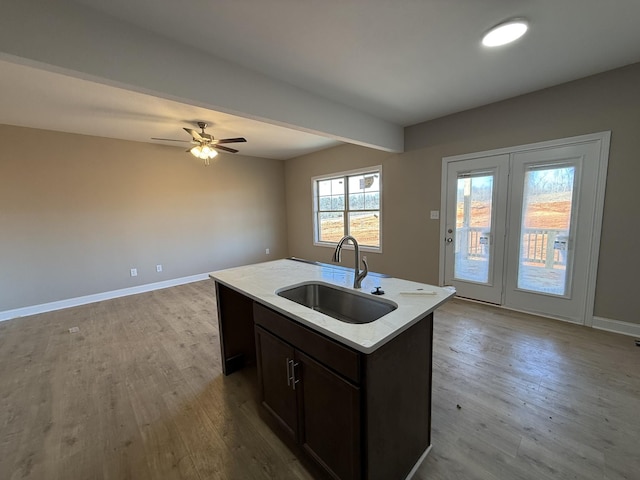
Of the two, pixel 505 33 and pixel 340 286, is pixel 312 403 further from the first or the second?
pixel 505 33

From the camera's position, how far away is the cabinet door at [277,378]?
1.41 m

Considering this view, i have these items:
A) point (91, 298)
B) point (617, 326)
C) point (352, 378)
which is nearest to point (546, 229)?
point (617, 326)

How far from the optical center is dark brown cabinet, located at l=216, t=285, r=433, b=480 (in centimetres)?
106

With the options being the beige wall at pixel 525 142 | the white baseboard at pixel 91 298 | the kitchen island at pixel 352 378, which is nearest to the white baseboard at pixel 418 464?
the kitchen island at pixel 352 378

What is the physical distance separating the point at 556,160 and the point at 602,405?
2364 mm

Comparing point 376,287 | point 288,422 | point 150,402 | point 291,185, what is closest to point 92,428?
point 150,402

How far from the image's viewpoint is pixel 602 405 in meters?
1.76

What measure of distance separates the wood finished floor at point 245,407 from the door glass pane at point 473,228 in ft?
2.58

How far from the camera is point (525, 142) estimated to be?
3.02 m

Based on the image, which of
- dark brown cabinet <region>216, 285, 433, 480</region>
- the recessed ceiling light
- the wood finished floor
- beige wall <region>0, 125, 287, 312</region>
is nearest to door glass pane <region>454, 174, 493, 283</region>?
the wood finished floor

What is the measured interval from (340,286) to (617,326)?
3092mm

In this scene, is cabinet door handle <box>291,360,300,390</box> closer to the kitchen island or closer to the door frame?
the kitchen island

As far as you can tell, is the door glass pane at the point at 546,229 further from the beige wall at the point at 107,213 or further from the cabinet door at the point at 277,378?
the beige wall at the point at 107,213

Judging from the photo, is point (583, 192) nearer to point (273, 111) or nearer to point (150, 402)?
point (273, 111)
